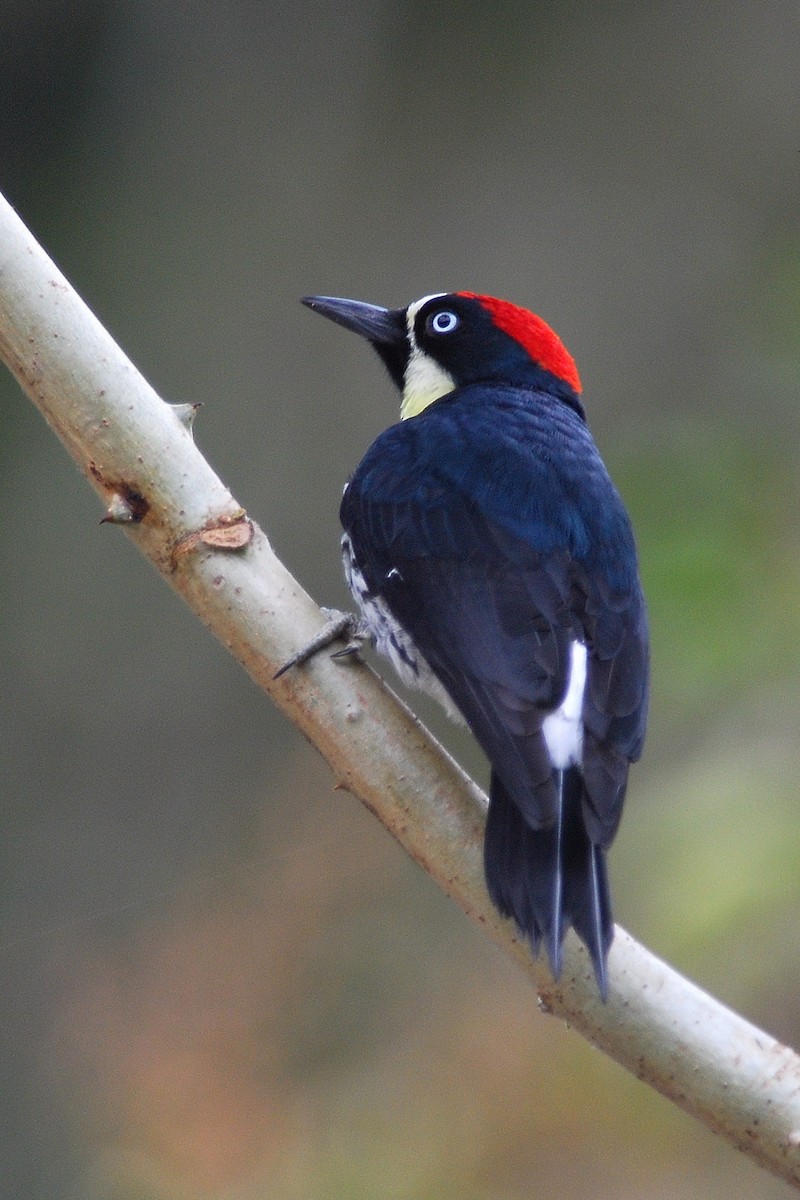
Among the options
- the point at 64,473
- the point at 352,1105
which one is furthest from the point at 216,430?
the point at 352,1105

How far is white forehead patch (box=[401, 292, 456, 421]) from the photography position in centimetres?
288

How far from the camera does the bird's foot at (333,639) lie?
1.95 meters

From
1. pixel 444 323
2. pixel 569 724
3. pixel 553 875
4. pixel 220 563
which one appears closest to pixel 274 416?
pixel 444 323

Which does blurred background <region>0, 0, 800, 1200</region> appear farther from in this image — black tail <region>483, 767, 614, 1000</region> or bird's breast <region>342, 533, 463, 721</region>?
black tail <region>483, 767, 614, 1000</region>

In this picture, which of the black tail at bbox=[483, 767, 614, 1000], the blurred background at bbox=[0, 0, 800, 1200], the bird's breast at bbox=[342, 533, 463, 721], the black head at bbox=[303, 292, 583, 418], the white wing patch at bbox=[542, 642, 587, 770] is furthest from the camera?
the blurred background at bbox=[0, 0, 800, 1200]

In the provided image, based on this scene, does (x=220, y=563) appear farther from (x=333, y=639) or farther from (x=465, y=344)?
(x=465, y=344)

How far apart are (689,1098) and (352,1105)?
260cm

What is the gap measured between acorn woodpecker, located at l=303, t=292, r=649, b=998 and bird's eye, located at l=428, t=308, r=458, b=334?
0.22 m

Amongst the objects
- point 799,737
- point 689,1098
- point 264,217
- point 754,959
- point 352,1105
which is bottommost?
point 352,1105

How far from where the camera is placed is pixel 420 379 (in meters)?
2.93

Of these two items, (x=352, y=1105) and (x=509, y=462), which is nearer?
(x=509, y=462)

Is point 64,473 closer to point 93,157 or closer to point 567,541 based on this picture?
point 93,157

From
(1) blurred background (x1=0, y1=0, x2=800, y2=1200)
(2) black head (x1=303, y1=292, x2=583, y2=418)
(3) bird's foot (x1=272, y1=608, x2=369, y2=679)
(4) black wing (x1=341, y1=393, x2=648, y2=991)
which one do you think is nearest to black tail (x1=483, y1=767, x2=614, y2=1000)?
(4) black wing (x1=341, y1=393, x2=648, y2=991)

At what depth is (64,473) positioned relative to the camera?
5.12 m
